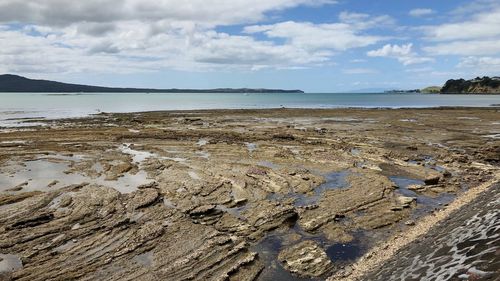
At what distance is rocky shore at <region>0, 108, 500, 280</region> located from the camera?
1648 centimetres


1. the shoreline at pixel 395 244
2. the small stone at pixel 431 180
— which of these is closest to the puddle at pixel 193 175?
the shoreline at pixel 395 244

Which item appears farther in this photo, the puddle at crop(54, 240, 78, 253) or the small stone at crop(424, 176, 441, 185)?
the small stone at crop(424, 176, 441, 185)

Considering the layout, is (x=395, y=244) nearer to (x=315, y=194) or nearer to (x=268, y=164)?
(x=315, y=194)

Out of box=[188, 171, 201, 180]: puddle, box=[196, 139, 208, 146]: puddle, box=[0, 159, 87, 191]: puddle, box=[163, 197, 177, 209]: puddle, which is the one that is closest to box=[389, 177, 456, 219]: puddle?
box=[163, 197, 177, 209]: puddle

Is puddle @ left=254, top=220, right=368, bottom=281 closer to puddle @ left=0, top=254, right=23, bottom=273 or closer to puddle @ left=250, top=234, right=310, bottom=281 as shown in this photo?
puddle @ left=250, top=234, right=310, bottom=281

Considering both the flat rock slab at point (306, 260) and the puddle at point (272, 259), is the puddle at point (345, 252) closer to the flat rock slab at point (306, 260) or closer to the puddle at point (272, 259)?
the flat rock slab at point (306, 260)

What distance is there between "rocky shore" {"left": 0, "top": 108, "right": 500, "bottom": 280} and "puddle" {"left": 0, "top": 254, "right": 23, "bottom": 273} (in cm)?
7

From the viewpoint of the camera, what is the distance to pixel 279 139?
51.1 meters

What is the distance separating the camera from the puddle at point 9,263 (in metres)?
15.8

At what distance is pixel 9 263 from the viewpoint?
53.4 ft

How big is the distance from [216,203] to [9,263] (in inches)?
438

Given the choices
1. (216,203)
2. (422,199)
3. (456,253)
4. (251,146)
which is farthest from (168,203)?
(251,146)

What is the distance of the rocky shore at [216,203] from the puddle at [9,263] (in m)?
0.07

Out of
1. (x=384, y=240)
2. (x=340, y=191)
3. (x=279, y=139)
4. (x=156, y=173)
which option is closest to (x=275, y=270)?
(x=384, y=240)
